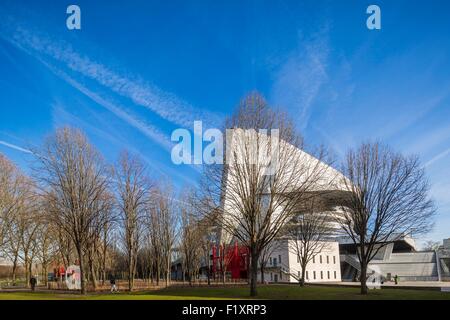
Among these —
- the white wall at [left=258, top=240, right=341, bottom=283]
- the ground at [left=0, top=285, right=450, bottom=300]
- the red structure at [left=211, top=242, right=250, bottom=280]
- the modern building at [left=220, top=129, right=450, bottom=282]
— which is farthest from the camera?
the modern building at [left=220, top=129, right=450, bottom=282]

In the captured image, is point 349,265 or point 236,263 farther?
point 349,265

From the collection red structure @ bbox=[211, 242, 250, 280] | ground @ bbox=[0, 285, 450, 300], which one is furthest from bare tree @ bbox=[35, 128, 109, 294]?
red structure @ bbox=[211, 242, 250, 280]

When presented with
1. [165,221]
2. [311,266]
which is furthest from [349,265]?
[165,221]

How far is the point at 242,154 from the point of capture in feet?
83.3

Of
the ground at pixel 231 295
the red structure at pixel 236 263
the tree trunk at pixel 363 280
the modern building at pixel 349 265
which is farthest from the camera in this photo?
the modern building at pixel 349 265

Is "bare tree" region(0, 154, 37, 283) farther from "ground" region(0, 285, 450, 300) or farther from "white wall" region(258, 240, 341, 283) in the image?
"white wall" region(258, 240, 341, 283)

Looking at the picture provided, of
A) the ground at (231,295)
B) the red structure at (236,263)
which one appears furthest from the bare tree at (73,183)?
the red structure at (236,263)

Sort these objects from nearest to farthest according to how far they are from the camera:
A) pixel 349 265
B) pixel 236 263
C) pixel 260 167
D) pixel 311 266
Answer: pixel 260 167
pixel 236 263
pixel 311 266
pixel 349 265

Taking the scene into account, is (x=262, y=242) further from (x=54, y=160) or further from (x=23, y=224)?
(x=23, y=224)

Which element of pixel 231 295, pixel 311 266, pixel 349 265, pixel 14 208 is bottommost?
pixel 349 265

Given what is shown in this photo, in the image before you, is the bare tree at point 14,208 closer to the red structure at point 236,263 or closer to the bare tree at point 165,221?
the bare tree at point 165,221

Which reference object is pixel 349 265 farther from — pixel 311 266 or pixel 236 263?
pixel 236 263
